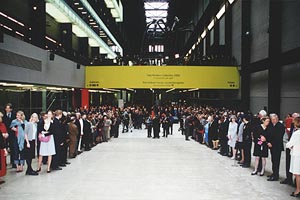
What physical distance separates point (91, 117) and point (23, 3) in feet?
23.0

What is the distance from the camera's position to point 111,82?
24.3 metres

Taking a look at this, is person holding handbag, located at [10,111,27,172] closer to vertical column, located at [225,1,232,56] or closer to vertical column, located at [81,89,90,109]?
vertical column, located at [81,89,90,109]

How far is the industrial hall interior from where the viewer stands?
819cm

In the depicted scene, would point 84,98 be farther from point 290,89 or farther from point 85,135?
point 290,89

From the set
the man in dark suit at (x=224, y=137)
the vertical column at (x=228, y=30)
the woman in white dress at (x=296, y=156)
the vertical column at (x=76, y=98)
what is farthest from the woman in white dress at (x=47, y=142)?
the vertical column at (x=228, y=30)

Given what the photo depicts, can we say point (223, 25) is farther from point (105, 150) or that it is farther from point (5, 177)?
point (5, 177)

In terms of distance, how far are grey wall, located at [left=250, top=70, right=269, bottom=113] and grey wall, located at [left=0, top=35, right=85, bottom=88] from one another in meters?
11.1

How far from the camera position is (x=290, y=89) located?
48.8ft

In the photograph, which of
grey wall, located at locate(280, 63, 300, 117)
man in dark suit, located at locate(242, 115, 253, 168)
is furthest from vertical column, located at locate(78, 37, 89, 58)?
man in dark suit, located at locate(242, 115, 253, 168)

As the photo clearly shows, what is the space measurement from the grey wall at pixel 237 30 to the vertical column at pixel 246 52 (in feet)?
4.38

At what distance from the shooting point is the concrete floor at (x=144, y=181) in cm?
729

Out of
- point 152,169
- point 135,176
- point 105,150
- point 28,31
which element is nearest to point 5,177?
point 135,176

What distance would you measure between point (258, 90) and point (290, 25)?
541 cm

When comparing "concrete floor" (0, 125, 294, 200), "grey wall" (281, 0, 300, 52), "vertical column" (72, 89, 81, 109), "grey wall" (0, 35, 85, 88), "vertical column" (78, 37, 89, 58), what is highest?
"vertical column" (78, 37, 89, 58)
